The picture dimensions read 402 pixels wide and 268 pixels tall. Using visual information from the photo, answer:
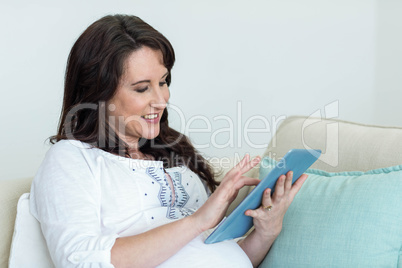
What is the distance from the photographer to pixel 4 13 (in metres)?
2.65

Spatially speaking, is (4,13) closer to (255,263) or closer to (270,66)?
(270,66)

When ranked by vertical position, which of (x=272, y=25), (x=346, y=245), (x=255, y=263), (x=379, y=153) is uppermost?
(x=272, y=25)


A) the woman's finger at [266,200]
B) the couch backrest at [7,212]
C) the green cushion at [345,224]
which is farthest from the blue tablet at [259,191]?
the couch backrest at [7,212]

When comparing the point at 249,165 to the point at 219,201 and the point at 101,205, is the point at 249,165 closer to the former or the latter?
the point at 219,201

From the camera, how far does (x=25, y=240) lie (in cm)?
143

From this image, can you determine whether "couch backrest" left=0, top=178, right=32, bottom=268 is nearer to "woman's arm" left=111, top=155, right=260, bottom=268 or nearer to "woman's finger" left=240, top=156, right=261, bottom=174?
"woman's arm" left=111, top=155, right=260, bottom=268

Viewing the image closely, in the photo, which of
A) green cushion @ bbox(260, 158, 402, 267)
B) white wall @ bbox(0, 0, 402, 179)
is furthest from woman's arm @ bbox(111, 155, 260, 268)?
white wall @ bbox(0, 0, 402, 179)

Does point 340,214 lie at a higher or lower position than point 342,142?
lower

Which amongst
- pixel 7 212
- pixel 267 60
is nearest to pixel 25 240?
pixel 7 212

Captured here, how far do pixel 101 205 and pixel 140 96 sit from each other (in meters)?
0.33

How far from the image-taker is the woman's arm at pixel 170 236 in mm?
1277

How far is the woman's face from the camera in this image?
1515mm

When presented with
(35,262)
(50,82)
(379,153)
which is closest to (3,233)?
(35,262)

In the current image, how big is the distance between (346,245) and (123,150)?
0.69 m
